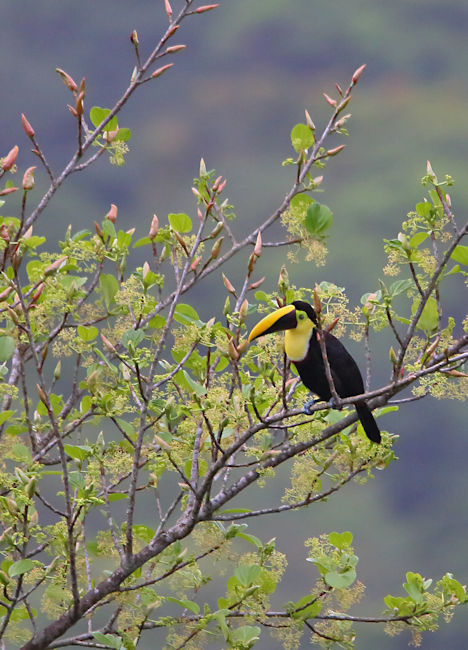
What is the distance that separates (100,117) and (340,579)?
70.8 inches

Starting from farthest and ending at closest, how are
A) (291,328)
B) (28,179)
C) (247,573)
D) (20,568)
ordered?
1. (291,328)
2. (247,573)
3. (28,179)
4. (20,568)

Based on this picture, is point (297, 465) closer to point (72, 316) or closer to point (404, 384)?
point (404, 384)

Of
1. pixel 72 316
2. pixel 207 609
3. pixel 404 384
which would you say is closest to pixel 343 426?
pixel 404 384

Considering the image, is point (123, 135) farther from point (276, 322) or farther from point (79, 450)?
point (79, 450)

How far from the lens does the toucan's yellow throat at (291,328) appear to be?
267cm

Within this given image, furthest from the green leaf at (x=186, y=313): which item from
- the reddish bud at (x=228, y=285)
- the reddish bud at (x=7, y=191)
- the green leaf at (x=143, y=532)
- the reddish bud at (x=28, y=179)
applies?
the green leaf at (x=143, y=532)

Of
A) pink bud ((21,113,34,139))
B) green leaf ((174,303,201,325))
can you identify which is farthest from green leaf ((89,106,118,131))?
green leaf ((174,303,201,325))

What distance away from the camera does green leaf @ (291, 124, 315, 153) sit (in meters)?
2.90

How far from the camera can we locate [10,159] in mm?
2754

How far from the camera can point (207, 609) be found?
279 centimetres

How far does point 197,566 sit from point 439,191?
5.10 feet

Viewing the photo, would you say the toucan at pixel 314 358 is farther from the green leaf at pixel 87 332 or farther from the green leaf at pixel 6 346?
the green leaf at pixel 6 346

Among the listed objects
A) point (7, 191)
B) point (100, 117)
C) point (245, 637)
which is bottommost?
point (245, 637)

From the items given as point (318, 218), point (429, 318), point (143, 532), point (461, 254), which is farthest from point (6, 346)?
point (461, 254)
